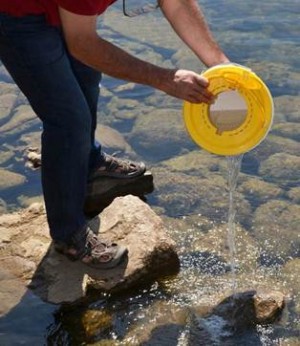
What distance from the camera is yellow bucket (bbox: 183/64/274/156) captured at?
2812 millimetres

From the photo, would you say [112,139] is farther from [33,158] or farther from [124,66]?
[124,66]

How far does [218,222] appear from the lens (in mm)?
4238

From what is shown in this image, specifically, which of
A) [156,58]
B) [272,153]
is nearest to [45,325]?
[272,153]

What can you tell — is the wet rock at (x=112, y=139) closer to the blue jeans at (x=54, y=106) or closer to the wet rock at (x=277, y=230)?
the wet rock at (x=277, y=230)

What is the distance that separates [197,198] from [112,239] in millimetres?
1021

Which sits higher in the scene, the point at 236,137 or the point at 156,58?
the point at 236,137

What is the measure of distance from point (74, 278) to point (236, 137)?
120 cm

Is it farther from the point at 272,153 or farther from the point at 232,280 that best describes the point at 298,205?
the point at 232,280

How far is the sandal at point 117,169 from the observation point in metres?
4.27

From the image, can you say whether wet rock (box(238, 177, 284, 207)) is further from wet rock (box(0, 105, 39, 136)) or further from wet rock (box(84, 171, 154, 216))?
wet rock (box(0, 105, 39, 136))

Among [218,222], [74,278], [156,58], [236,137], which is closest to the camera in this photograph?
[236,137]

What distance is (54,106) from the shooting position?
120 inches

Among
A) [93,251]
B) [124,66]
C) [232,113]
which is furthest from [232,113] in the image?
[93,251]

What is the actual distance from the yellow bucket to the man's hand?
0.24ft
